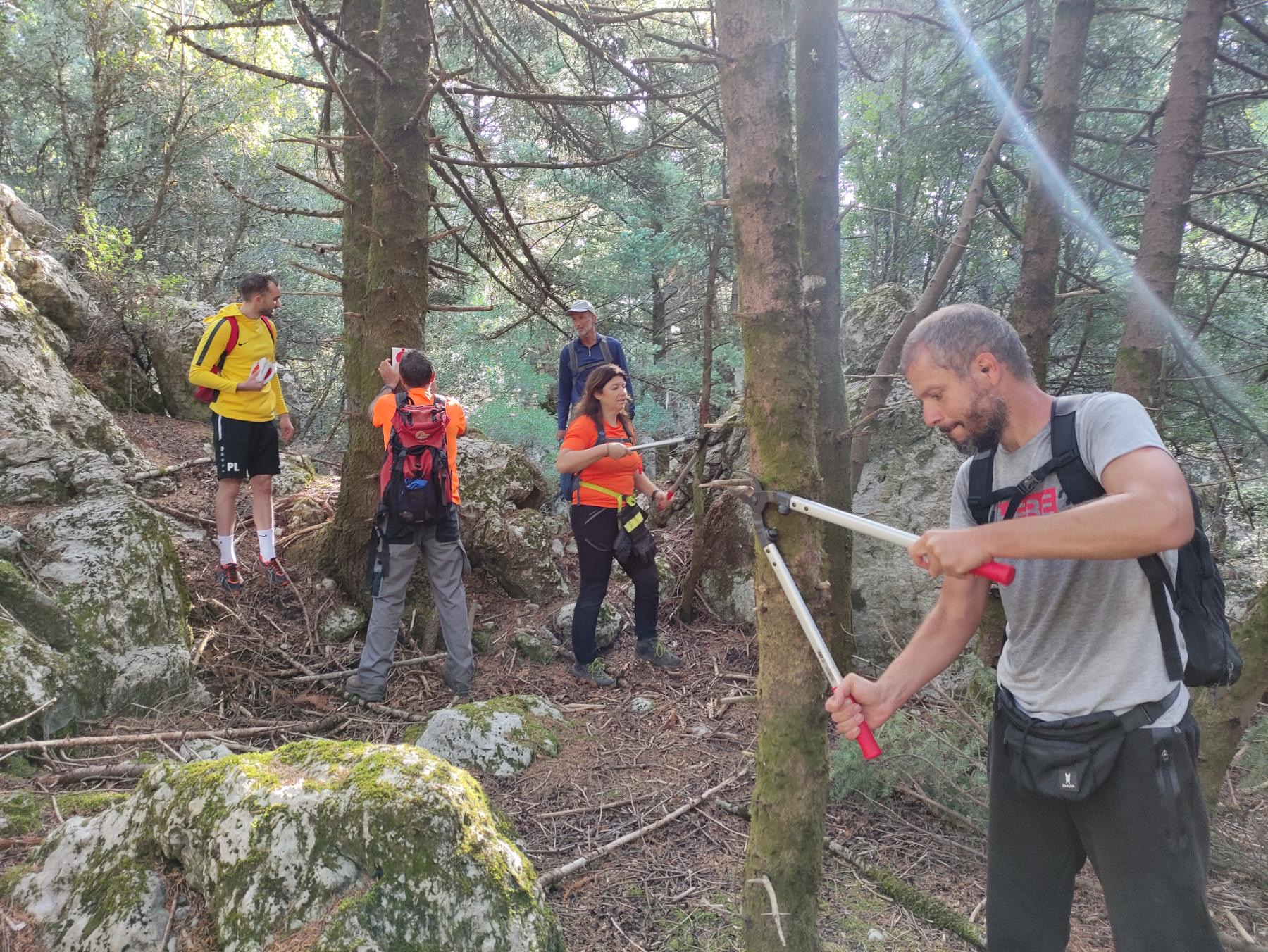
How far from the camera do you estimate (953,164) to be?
850 cm

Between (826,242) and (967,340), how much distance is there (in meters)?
3.14

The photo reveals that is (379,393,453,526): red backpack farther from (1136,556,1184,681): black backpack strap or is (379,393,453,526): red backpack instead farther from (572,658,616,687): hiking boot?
(1136,556,1184,681): black backpack strap

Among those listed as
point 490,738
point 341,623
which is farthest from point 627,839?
point 341,623

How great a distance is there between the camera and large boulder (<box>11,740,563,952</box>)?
196cm

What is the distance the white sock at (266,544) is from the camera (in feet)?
19.1

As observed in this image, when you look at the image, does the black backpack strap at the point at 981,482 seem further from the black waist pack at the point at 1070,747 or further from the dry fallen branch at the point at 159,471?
the dry fallen branch at the point at 159,471

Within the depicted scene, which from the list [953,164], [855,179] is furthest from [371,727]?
[855,179]

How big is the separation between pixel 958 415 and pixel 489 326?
12.9 m

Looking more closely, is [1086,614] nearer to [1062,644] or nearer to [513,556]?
[1062,644]

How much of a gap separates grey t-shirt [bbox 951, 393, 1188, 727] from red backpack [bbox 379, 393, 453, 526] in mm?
3767

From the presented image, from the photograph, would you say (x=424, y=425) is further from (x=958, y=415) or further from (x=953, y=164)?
(x=953, y=164)

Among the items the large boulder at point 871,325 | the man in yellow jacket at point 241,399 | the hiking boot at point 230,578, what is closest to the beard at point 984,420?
the man in yellow jacket at point 241,399

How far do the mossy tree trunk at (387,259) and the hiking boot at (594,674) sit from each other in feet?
6.54

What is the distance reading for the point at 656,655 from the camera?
5.86m
